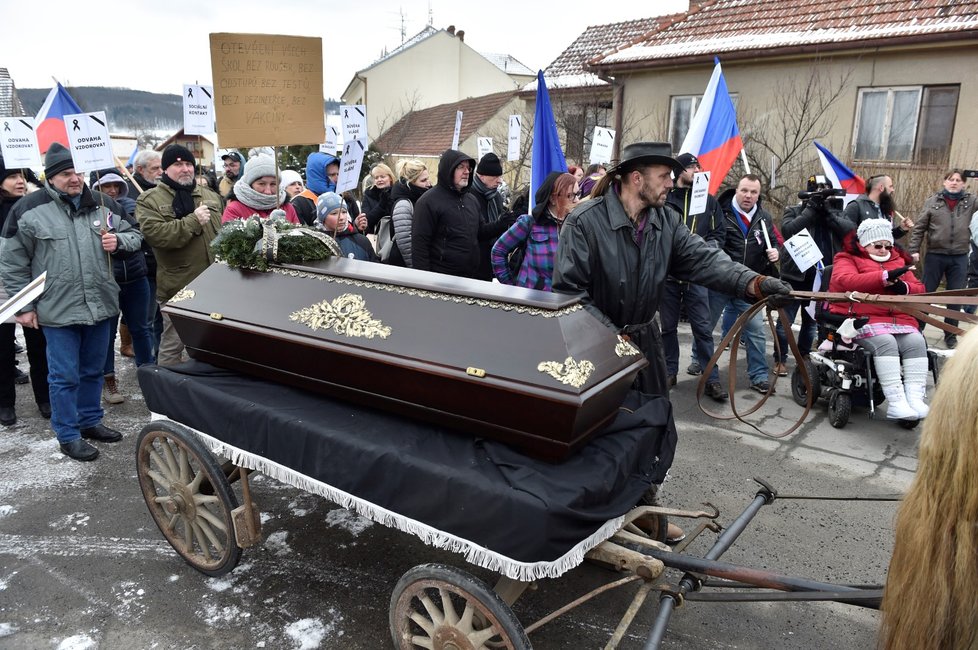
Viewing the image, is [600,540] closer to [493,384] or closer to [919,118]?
[493,384]

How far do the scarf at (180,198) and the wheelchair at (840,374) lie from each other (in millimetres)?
4905

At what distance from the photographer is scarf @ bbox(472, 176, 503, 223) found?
581 cm

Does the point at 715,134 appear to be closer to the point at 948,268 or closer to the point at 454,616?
the point at 948,268

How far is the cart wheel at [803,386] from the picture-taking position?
5528 mm

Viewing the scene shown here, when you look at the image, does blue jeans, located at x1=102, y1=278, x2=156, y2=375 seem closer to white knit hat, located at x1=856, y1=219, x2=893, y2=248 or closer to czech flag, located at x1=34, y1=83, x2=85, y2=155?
czech flag, located at x1=34, y1=83, x2=85, y2=155

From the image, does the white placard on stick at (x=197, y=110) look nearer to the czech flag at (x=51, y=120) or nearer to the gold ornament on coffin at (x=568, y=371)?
the czech flag at (x=51, y=120)

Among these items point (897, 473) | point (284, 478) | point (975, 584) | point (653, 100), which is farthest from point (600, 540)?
point (653, 100)

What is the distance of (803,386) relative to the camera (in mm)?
5637

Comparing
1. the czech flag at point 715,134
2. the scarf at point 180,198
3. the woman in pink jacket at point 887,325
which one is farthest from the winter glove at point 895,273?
the scarf at point 180,198

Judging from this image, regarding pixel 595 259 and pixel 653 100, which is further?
pixel 653 100

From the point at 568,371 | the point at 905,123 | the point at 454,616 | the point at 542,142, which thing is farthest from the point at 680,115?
the point at 454,616

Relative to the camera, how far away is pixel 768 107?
41.9ft

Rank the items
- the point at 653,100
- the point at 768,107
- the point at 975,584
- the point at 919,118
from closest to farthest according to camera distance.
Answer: the point at 975,584 → the point at 919,118 → the point at 768,107 → the point at 653,100

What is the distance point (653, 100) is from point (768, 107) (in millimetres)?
2519
